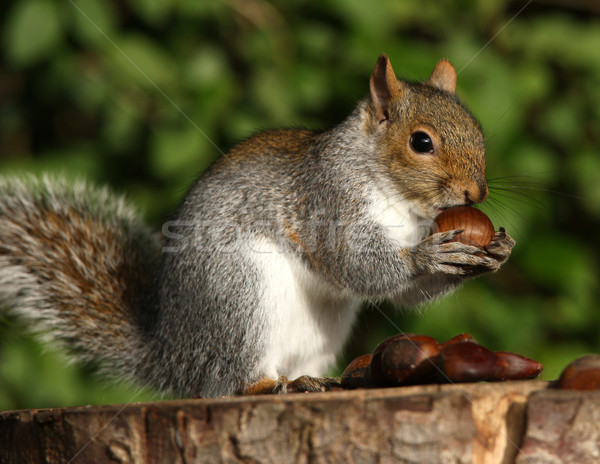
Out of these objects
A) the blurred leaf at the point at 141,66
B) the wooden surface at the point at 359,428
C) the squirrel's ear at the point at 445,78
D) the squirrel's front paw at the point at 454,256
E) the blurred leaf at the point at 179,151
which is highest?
the blurred leaf at the point at 141,66

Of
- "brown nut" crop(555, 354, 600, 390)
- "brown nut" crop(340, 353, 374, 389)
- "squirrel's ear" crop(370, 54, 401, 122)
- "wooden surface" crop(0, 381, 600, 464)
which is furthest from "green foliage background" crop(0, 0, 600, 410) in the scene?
"brown nut" crop(555, 354, 600, 390)

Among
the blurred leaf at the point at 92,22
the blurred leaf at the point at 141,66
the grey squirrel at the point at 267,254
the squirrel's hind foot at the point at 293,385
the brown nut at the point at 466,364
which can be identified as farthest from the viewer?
the blurred leaf at the point at 141,66

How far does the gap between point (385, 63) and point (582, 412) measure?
2.89 ft

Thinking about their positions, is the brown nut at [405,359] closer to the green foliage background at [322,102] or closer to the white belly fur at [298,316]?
the white belly fur at [298,316]

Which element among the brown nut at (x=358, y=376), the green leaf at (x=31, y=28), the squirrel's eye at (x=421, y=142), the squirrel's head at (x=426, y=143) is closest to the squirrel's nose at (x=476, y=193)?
the squirrel's head at (x=426, y=143)

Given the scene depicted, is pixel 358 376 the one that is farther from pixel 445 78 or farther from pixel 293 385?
pixel 445 78

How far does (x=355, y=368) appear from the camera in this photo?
4.03ft

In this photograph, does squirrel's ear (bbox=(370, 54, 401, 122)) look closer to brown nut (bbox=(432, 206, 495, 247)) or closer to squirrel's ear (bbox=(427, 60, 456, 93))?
squirrel's ear (bbox=(427, 60, 456, 93))

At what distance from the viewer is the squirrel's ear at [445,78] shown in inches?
68.0

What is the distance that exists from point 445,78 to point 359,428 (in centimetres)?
107

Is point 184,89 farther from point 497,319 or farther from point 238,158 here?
point 497,319

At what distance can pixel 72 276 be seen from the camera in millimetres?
1583

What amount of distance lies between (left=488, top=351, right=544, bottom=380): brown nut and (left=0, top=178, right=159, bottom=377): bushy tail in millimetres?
844

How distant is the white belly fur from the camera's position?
56.6 inches
